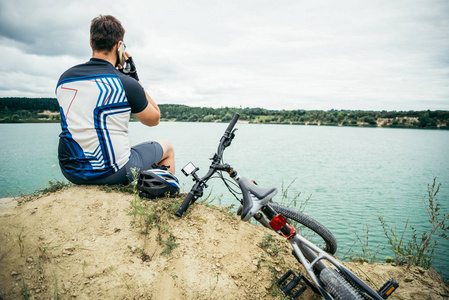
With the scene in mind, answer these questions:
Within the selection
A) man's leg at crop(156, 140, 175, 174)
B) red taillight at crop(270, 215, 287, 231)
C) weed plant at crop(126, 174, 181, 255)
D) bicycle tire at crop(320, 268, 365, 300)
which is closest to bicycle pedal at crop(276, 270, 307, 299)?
bicycle tire at crop(320, 268, 365, 300)

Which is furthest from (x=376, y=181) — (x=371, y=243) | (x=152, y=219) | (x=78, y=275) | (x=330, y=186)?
(x=78, y=275)

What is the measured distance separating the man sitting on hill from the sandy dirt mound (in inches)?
16.4

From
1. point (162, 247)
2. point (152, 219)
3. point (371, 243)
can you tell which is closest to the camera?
point (162, 247)

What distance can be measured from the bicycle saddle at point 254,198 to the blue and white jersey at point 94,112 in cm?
169

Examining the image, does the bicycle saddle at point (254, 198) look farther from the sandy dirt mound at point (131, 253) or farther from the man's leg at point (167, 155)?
the man's leg at point (167, 155)

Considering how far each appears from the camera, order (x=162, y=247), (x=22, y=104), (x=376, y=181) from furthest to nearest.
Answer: (x=22, y=104)
(x=376, y=181)
(x=162, y=247)

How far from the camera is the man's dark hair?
9.06 feet

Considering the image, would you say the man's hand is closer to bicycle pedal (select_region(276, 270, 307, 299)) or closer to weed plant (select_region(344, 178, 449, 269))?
bicycle pedal (select_region(276, 270, 307, 299))

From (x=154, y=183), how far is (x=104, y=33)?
6.36 feet

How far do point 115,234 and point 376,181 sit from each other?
12482mm

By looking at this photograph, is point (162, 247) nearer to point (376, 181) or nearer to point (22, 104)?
point (376, 181)

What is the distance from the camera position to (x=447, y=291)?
3.12 m

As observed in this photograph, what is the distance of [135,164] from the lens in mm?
3166

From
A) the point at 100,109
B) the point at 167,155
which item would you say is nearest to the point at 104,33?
the point at 100,109
